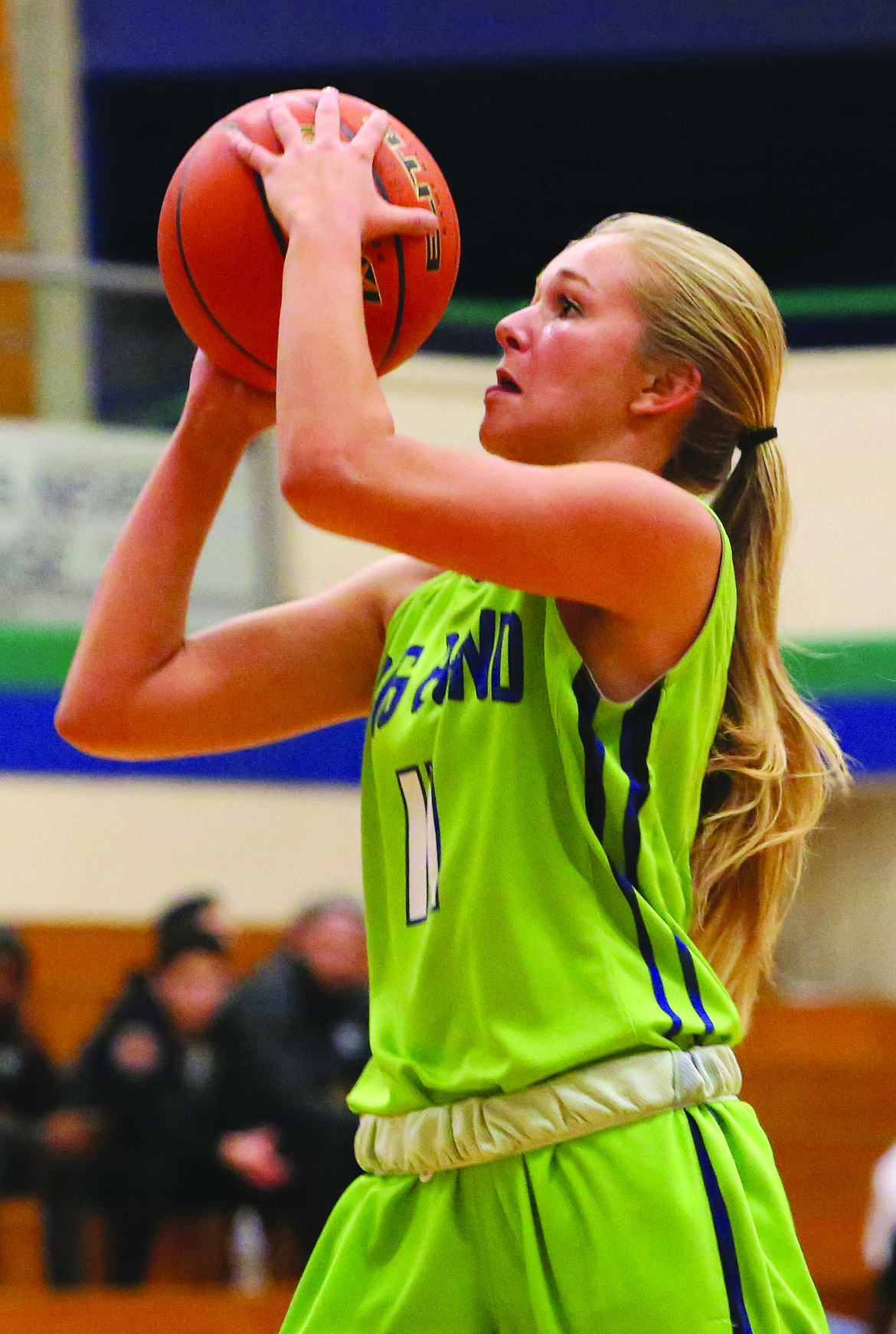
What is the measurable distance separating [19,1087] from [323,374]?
489cm

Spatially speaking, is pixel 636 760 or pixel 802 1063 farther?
pixel 802 1063

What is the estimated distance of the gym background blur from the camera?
26.2 feet

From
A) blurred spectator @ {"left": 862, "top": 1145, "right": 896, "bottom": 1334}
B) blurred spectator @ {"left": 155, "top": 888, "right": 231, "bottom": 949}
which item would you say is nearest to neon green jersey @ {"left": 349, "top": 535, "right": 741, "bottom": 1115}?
blurred spectator @ {"left": 155, "top": 888, "right": 231, "bottom": 949}

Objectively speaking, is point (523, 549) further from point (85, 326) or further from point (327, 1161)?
point (85, 326)

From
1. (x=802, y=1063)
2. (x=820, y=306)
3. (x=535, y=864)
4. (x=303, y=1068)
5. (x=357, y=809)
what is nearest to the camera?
(x=535, y=864)

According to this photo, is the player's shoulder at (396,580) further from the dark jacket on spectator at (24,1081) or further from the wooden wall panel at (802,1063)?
the wooden wall panel at (802,1063)

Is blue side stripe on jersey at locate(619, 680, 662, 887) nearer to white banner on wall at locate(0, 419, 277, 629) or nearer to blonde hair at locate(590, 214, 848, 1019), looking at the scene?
blonde hair at locate(590, 214, 848, 1019)

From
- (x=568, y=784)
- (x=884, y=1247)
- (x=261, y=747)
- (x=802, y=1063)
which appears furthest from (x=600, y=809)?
(x=261, y=747)

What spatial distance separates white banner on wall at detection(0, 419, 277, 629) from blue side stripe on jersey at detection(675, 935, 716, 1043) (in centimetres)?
607

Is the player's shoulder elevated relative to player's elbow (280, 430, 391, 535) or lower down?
lower down

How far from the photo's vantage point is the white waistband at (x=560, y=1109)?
179 centimetres

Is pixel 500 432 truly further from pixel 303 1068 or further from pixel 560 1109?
pixel 303 1068

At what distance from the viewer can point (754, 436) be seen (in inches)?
81.3

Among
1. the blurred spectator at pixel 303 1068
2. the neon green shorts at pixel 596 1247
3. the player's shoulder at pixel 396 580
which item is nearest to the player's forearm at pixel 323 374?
the player's shoulder at pixel 396 580
